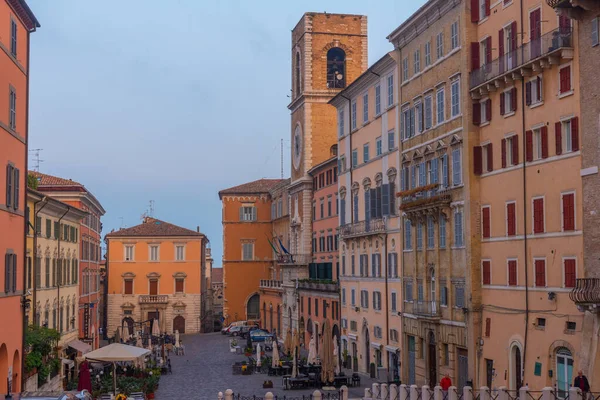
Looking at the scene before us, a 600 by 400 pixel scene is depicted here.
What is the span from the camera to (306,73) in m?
76.7

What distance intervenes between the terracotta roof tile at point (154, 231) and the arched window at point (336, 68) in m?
32.3

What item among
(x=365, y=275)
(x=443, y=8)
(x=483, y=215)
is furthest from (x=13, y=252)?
(x=365, y=275)

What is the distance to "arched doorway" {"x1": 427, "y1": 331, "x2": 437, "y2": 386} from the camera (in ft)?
142

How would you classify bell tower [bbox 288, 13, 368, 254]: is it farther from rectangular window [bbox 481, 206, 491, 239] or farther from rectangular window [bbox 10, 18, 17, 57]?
rectangular window [bbox 10, 18, 17, 57]

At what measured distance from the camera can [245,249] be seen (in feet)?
342

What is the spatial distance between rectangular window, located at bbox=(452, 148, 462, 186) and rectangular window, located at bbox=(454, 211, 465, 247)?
4.47ft

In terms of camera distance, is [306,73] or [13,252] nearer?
[13,252]

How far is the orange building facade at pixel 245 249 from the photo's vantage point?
339ft

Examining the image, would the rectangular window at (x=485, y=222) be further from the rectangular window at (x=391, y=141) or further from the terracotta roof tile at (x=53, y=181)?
the terracotta roof tile at (x=53, y=181)

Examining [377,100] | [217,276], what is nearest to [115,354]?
[377,100]

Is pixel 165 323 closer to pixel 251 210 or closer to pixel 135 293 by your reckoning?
pixel 135 293

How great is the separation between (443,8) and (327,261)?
33045 mm

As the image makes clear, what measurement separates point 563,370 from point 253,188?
250 ft

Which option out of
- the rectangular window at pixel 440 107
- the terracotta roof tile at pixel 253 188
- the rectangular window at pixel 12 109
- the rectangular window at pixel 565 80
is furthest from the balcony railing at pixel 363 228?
the terracotta roof tile at pixel 253 188
